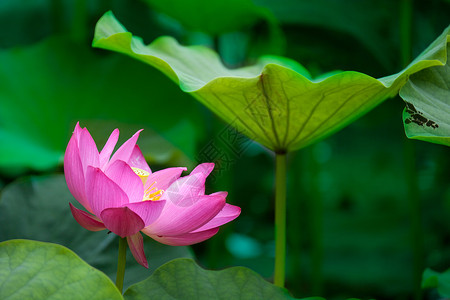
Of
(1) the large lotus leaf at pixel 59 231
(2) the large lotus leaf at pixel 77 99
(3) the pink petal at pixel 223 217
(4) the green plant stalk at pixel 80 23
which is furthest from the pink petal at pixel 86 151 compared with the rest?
(4) the green plant stalk at pixel 80 23

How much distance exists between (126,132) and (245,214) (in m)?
0.63

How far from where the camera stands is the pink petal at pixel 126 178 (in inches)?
16.5

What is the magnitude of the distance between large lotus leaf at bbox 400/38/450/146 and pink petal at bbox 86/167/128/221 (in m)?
0.29

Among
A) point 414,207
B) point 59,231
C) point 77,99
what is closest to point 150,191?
point 59,231

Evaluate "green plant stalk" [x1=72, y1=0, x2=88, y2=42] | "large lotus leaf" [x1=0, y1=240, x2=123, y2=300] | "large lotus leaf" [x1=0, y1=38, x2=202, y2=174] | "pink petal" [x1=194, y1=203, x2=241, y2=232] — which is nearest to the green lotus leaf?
"pink petal" [x1=194, y1=203, x2=241, y2=232]

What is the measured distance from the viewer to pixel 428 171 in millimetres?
1584

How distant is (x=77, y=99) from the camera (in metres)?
1.17

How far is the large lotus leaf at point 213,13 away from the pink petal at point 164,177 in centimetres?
68

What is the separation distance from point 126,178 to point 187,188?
0.06 meters

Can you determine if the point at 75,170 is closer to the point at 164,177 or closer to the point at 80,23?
the point at 164,177

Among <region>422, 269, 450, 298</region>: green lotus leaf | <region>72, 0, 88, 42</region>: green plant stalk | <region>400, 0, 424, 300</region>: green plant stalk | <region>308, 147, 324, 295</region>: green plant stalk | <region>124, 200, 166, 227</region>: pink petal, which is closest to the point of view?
<region>124, 200, 166, 227</region>: pink petal

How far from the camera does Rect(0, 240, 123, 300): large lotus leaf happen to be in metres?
0.41

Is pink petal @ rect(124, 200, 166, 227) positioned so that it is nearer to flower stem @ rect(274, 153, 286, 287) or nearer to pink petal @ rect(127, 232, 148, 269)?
pink petal @ rect(127, 232, 148, 269)

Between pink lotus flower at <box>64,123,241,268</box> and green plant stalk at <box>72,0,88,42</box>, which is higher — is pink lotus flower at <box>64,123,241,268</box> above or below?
below
